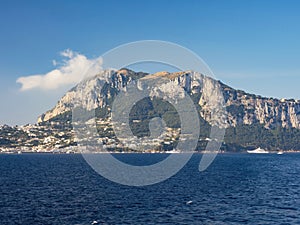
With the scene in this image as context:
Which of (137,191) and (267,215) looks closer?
(267,215)

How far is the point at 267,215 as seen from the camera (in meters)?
87.1

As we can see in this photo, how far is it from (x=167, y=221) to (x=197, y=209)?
580 inches

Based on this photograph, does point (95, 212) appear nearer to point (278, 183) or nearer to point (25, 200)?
point (25, 200)

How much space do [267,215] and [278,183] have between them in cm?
6826

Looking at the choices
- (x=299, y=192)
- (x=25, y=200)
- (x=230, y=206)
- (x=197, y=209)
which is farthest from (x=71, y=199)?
(x=299, y=192)

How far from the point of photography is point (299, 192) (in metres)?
126

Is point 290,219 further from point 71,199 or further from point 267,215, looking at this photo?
point 71,199

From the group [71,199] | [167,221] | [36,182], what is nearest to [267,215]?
[167,221]

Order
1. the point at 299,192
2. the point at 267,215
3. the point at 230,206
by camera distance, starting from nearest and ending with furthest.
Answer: the point at 267,215, the point at 230,206, the point at 299,192

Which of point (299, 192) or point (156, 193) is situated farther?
point (299, 192)

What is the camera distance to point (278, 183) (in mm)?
151000

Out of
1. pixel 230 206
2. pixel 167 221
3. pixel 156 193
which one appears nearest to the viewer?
pixel 167 221

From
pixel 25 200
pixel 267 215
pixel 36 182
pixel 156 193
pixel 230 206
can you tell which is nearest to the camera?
pixel 267 215

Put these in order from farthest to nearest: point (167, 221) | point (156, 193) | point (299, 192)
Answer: point (299, 192), point (156, 193), point (167, 221)
